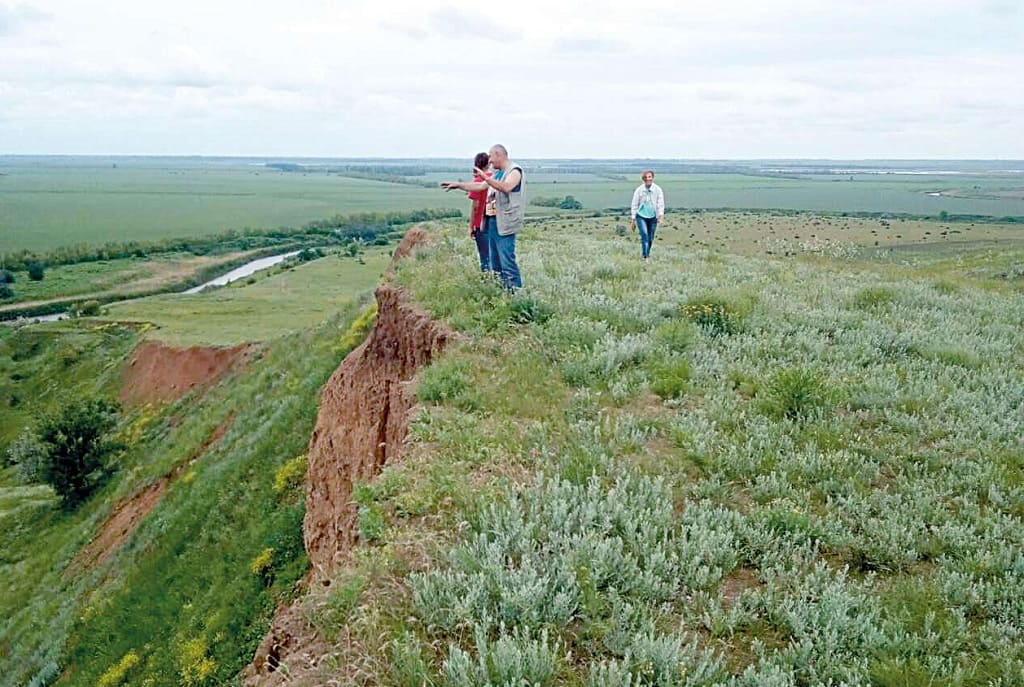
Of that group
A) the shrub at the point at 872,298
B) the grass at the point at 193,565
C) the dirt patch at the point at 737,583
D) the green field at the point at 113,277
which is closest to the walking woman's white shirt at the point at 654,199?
the shrub at the point at 872,298

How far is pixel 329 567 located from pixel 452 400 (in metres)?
1.70

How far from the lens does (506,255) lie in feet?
29.3

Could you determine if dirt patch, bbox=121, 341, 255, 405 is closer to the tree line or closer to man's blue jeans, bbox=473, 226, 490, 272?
man's blue jeans, bbox=473, 226, 490, 272

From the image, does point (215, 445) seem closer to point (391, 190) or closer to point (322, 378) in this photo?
point (322, 378)

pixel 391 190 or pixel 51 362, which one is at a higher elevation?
pixel 391 190

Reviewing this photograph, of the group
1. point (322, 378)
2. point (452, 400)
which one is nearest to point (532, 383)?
point (452, 400)

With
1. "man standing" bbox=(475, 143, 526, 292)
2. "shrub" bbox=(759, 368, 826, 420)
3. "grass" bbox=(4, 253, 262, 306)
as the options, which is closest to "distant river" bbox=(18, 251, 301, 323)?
"grass" bbox=(4, 253, 262, 306)

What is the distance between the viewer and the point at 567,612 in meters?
3.23

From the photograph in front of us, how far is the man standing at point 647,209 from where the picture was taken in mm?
13273

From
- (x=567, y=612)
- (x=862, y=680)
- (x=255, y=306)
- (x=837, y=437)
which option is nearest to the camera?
(x=862, y=680)

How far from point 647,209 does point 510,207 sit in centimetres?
553

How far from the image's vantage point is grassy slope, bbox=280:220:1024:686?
3.06 metres

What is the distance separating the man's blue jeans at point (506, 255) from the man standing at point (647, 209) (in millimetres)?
4861

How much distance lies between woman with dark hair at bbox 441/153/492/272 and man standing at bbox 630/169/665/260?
430 centimetres
